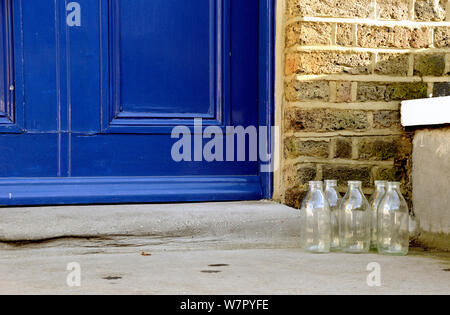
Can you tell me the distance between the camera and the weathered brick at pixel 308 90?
264cm

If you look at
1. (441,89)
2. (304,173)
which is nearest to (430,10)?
(441,89)

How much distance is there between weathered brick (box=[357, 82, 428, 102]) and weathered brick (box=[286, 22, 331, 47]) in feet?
0.89

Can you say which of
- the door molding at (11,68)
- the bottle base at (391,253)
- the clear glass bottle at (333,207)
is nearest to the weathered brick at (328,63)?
the clear glass bottle at (333,207)

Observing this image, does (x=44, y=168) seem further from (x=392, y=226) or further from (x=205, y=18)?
(x=392, y=226)

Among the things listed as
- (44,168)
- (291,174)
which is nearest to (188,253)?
(291,174)

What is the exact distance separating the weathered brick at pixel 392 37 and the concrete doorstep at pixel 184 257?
0.87 m

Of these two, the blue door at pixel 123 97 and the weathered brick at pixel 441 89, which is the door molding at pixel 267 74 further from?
the weathered brick at pixel 441 89

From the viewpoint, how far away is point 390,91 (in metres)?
2.74

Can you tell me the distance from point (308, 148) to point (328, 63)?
1.30 feet

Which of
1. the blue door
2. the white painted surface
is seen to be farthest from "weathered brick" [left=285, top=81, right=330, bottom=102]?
the white painted surface

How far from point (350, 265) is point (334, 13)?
1186 millimetres

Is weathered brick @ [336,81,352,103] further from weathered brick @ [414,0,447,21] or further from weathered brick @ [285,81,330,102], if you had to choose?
weathered brick @ [414,0,447,21]

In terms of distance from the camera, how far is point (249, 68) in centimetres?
284

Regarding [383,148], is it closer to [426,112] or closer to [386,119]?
[386,119]
